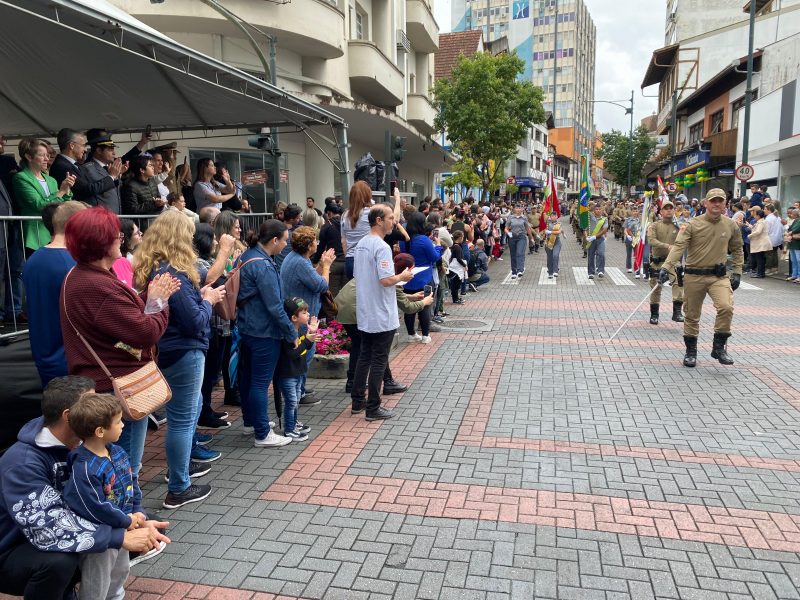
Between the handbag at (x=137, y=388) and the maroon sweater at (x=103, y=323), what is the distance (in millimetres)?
29

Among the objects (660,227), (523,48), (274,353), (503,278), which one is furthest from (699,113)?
(523,48)

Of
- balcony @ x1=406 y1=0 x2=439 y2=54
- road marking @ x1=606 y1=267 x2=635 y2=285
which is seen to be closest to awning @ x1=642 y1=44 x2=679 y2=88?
balcony @ x1=406 y1=0 x2=439 y2=54

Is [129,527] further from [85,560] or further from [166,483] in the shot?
[166,483]

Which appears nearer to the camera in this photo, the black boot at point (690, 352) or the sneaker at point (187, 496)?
the sneaker at point (187, 496)

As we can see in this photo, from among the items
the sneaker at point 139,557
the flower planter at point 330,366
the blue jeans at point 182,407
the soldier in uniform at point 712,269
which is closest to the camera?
the sneaker at point 139,557

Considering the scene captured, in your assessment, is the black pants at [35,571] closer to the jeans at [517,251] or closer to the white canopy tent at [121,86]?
the white canopy tent at [121,86]

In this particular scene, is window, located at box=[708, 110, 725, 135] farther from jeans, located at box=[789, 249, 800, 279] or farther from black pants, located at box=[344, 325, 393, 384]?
black pants, located at box=[344, 325, 393, 384]

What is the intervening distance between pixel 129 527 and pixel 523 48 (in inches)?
3598

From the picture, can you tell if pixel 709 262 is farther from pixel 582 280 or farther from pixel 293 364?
pixel 582 280

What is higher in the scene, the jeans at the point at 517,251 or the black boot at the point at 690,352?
the jeans at the point at 517,251

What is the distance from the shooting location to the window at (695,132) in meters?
38.6

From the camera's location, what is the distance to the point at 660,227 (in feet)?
35.1

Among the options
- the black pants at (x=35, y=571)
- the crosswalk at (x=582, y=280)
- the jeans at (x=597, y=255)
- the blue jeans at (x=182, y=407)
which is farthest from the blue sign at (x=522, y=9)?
the black pants at (x=35, y=571)

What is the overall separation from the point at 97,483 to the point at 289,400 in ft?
8.45
